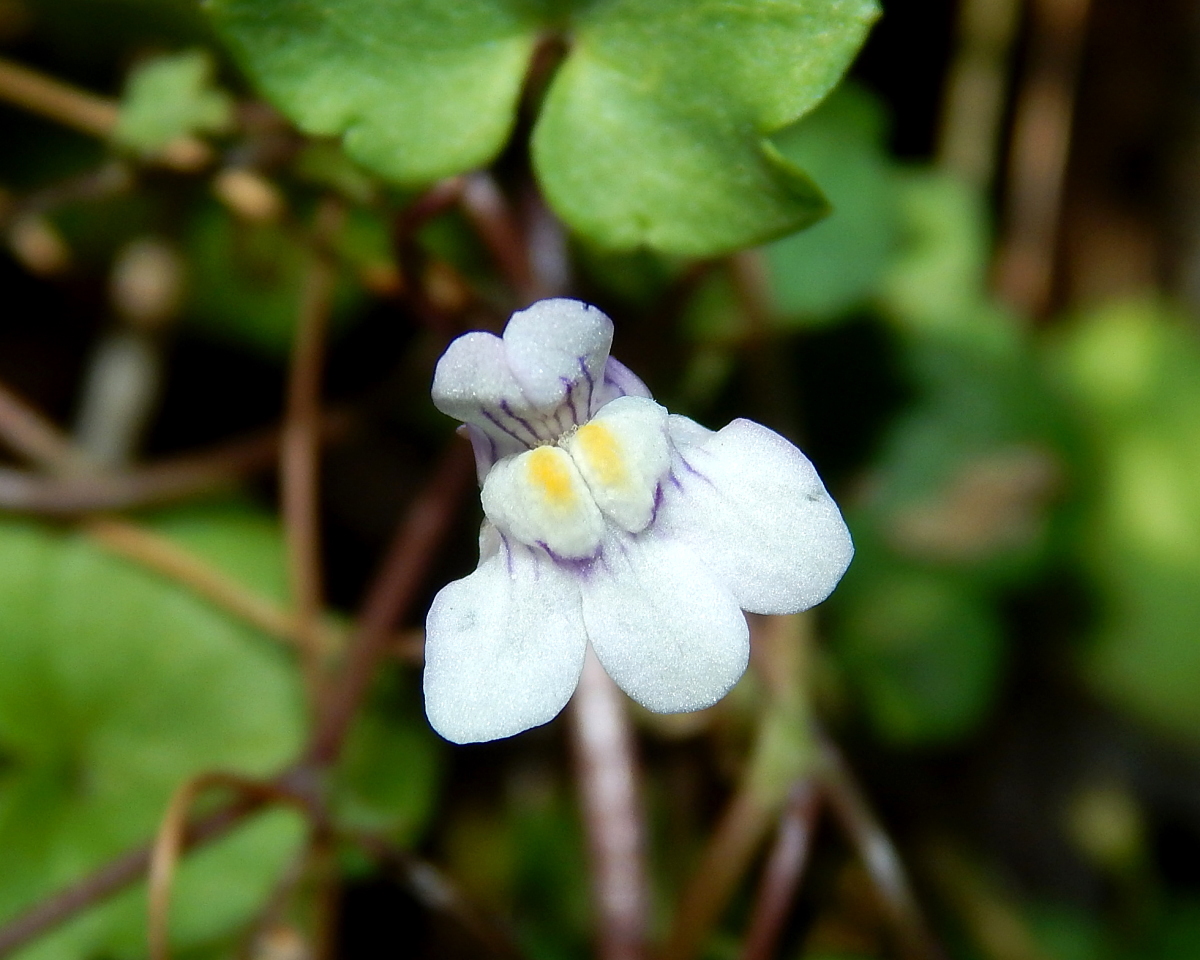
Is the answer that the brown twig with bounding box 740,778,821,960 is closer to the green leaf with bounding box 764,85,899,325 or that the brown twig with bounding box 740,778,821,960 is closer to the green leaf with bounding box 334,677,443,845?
Result: the green leaf with bounding box 334,677,443,845

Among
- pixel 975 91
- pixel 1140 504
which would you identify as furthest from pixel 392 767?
pixel 975 91

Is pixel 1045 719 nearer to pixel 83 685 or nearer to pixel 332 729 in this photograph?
pixel 332 729

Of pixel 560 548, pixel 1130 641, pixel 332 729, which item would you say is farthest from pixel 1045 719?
pixel 560 548

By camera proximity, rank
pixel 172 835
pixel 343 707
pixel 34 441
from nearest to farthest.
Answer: pixel 172 835 → pixel 343 707 → pixel 34 441

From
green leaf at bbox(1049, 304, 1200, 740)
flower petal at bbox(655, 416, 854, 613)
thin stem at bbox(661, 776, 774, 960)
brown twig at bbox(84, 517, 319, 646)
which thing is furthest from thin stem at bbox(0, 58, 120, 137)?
green leaf at bbox(1049, 304, 1200, 740)

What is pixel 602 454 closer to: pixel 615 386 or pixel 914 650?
pixel 615 386

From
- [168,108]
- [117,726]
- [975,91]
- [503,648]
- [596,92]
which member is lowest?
[117,726]
